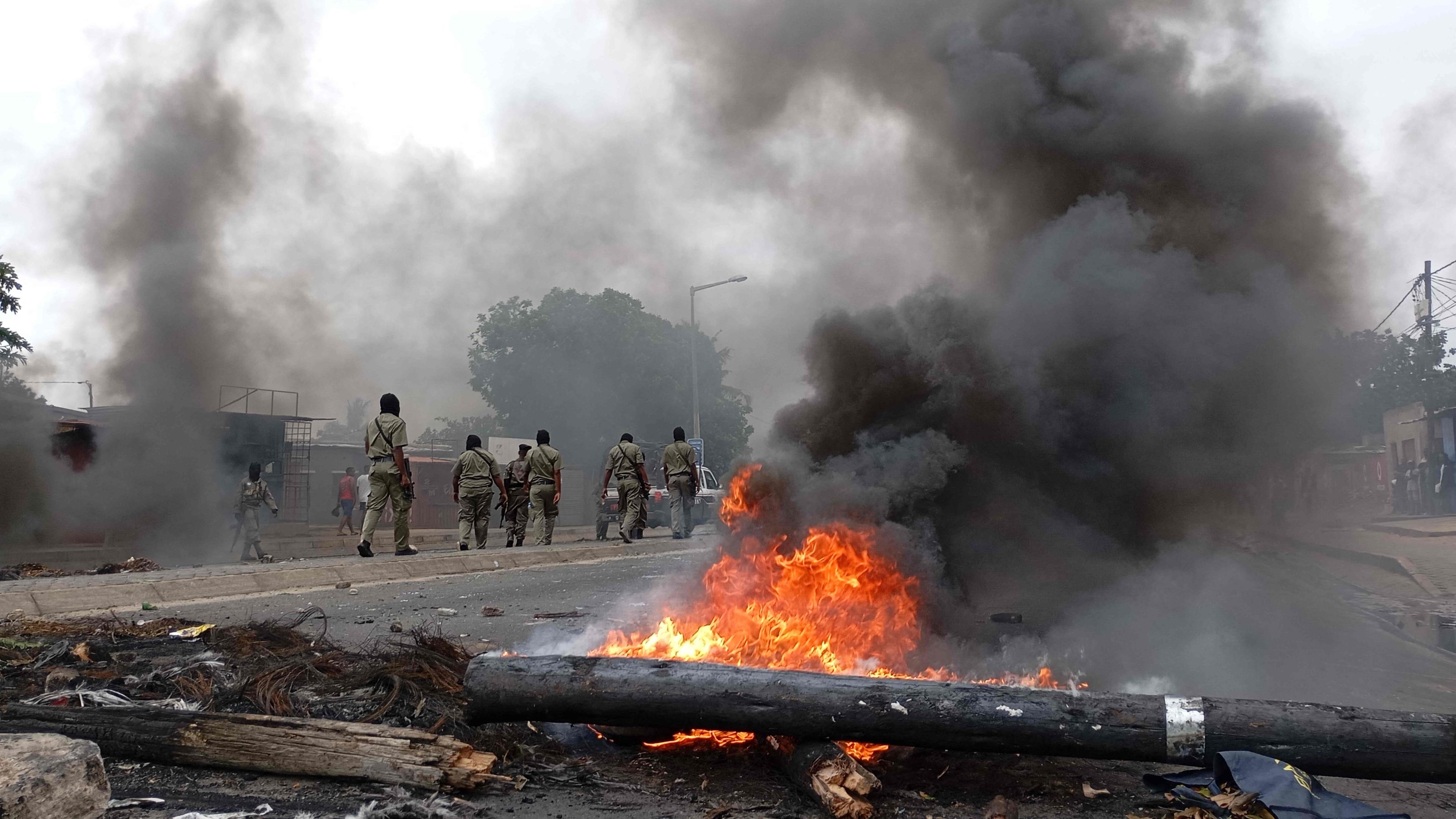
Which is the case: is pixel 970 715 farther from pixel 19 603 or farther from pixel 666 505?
pixel 666 505

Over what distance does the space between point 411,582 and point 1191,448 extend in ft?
Answer: 25.9

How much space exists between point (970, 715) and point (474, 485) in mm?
10701

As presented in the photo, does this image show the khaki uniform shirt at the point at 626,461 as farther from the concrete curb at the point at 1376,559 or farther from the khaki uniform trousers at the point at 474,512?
the concrete curb at the point at 1376,559

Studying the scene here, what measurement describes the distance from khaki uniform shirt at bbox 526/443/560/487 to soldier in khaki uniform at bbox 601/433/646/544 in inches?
34.7

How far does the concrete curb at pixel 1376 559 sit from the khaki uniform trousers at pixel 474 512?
36.3ft

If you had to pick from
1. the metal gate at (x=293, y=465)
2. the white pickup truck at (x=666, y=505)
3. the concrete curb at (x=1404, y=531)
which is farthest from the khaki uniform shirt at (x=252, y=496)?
the concrete curb at (x=1404, y=531)

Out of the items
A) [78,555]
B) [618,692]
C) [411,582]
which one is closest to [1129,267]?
[618,692]

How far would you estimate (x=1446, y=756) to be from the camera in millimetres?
3186

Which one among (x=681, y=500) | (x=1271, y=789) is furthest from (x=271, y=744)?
(x=681, y=500)

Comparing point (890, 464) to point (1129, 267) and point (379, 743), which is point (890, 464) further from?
point (379, 743)

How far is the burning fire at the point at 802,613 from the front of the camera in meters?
4.86

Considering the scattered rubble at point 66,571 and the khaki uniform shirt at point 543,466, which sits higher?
the khaki uniform shirt at point 543,466

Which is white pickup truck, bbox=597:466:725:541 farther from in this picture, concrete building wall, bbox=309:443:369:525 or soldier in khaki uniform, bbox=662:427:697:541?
concrete building wall, bbox=309:443:369:525

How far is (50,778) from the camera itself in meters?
2.70
